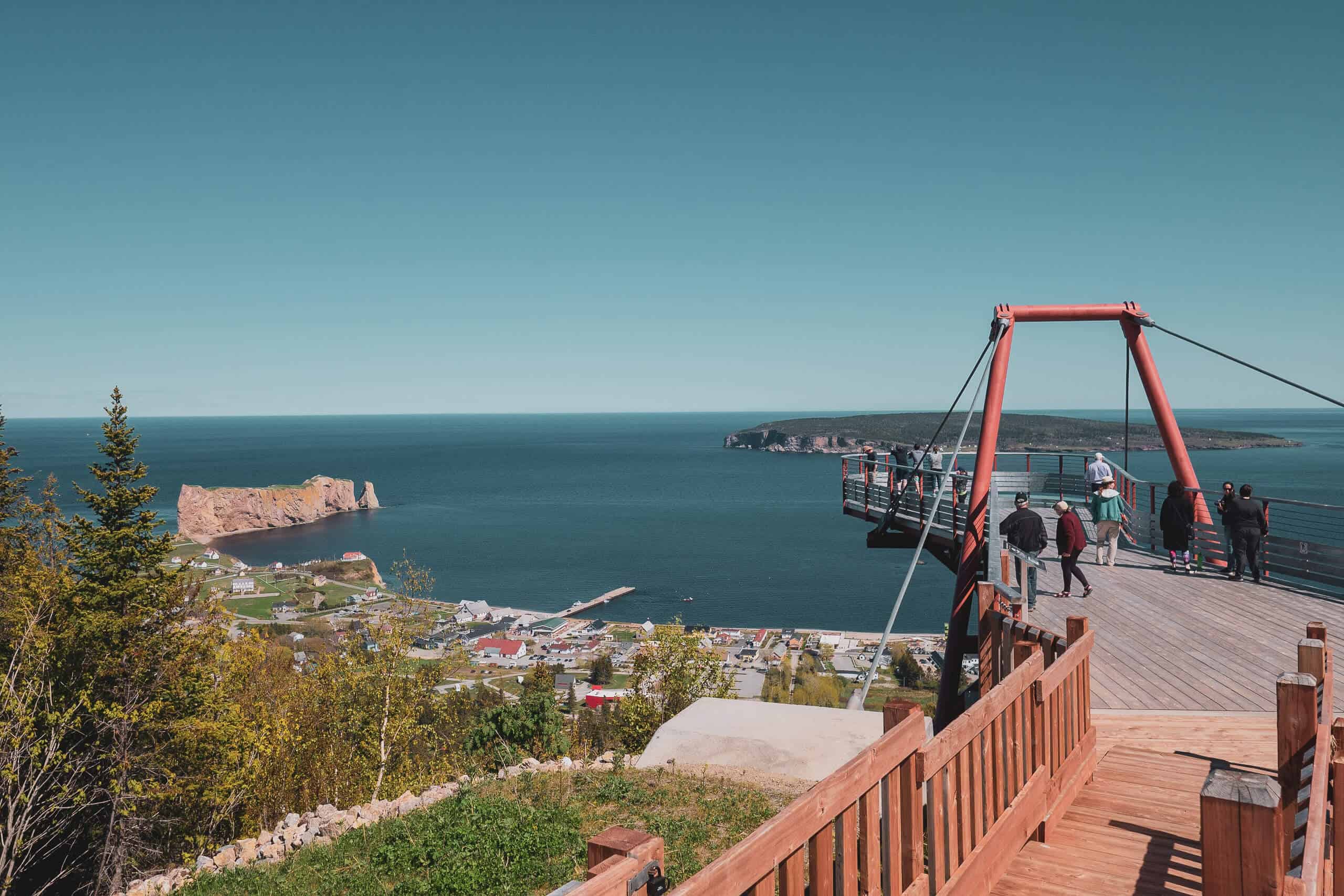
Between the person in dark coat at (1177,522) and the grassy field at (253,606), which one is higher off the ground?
the person in dark coat at (1177,522)

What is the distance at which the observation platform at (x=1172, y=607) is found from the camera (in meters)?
8.20

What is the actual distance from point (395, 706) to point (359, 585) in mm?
71623

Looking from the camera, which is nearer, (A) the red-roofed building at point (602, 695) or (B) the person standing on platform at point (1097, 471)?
(B) the person standing on platform at point (1097, 471)

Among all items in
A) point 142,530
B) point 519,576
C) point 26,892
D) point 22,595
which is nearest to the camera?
point 26,892

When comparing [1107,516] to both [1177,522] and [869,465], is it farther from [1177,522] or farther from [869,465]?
[869,465]

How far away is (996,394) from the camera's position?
47.2ft

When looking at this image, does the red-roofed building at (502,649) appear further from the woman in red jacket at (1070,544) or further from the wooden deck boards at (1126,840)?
the wooden deck boards at (1126,840)

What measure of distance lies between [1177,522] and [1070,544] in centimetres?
362

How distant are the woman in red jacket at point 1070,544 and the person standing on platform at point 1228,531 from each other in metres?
3.13

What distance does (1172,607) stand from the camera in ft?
37.5

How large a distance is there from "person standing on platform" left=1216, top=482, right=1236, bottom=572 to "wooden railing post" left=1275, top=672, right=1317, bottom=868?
10.7 metres

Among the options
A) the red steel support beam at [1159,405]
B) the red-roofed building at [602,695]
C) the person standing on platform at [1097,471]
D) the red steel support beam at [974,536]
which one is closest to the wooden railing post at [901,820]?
the red steel support beam at [974,536]

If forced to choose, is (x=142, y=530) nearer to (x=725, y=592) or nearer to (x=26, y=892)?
(x=26, y=892)

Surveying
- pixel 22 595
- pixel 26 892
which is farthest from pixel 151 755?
pixel 22 595
